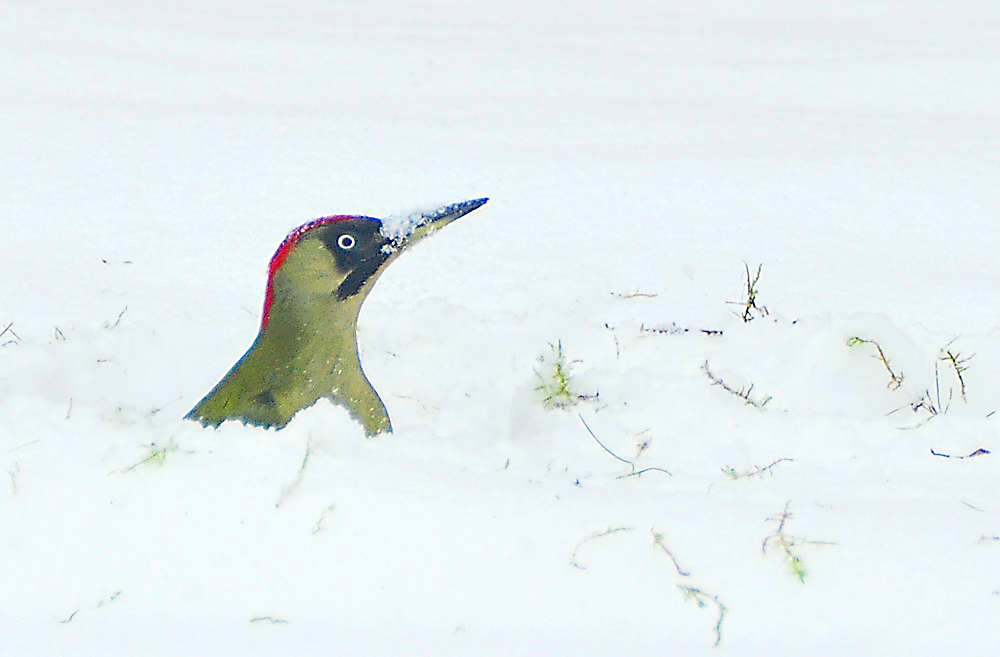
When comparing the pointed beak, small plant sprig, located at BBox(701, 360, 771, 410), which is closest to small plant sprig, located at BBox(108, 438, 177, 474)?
the pointed beak

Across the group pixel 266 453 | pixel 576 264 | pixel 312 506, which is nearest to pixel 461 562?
pixel 312 506

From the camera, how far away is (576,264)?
14.1 feet

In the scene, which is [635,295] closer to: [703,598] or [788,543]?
[788,543]

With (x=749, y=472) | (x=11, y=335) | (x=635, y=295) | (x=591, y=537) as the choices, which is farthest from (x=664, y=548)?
(x=11, y=335)

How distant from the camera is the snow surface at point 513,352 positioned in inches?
66.5

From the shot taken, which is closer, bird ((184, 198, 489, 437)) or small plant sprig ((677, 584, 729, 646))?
small plant sprig ((677, 584, 729, 646))

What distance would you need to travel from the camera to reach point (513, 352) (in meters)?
3.27

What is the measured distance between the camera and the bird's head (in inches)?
100.0

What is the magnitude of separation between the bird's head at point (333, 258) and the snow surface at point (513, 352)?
1.37ft

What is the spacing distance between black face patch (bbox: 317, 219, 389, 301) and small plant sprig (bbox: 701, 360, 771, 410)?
0.86 meters

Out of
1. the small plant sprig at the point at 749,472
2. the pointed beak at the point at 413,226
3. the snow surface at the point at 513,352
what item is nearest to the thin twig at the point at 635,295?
the snow surface at the point at 513,352

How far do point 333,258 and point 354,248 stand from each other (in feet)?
0.17

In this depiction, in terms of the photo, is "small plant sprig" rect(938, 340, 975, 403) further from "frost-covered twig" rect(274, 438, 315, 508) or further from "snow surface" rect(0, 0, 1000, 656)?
"frost-covered twig" rect(274, 438, 315, 508)

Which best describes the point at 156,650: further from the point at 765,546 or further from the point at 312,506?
the point at 765,546
